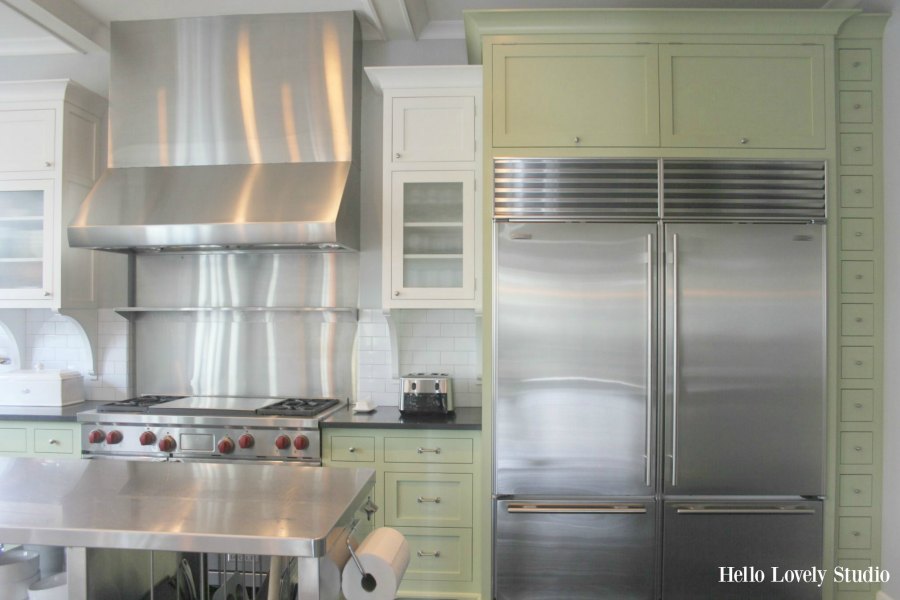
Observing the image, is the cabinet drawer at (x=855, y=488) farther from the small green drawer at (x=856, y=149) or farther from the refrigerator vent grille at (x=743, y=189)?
the small green drawer at (x=856, y=149)

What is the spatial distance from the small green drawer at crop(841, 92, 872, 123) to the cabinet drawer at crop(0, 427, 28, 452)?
15.1 feet

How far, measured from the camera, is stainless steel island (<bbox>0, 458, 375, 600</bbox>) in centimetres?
126

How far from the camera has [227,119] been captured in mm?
3412

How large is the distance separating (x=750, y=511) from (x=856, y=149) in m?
1.87

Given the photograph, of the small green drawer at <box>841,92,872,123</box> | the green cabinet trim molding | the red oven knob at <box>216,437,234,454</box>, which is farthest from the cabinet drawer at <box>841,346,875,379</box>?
the red oven knob at <box>216,437,234,454</box>

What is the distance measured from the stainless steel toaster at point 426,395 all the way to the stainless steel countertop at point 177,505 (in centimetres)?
139

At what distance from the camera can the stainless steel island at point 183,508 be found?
1265mm

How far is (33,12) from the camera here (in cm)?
308

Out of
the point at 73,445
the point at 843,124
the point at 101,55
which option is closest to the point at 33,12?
the point at 101,55

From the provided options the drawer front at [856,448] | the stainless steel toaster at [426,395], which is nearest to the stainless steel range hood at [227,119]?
the stainless steel toaster at [426,395]

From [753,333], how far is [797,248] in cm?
47

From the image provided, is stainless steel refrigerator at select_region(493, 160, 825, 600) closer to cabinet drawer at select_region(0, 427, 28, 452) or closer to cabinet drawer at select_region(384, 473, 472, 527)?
cabinet drawer at select_region(384, 473, 472, 527)

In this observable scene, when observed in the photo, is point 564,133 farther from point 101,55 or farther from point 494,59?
point 101,55

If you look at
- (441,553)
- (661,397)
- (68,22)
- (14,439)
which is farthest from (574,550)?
(68,22)
